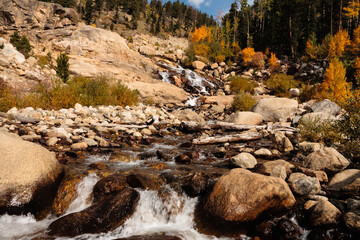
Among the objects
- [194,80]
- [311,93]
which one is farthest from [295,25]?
[311,93]

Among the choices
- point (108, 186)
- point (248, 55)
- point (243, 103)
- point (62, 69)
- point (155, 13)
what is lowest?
point (108, 186)

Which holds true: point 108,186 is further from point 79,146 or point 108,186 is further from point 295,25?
point 295,25

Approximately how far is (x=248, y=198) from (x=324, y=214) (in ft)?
3.10

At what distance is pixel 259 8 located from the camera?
3981 centimetres

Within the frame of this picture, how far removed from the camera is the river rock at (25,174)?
9.63ft

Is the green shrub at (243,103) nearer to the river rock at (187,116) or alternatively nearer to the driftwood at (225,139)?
the river rock at (187,116)

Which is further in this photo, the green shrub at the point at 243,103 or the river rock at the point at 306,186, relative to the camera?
the green shrub at the point at 243,103

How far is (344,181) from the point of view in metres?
3.50

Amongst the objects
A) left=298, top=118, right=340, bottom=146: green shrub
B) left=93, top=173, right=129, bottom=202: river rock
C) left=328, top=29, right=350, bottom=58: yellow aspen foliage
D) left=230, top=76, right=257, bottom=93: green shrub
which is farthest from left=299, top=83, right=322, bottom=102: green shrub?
left=93, top=173, right=129, bottom=202: river rock

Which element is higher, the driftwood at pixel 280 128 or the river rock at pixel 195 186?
the driftwood at pixel 280 128

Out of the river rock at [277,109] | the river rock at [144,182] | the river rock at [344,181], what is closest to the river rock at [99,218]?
the river rock at [144,182]

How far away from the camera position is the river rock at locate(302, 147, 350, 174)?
388 cm

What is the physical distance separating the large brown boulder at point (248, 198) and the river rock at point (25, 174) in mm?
2645

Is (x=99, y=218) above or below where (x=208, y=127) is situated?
below
